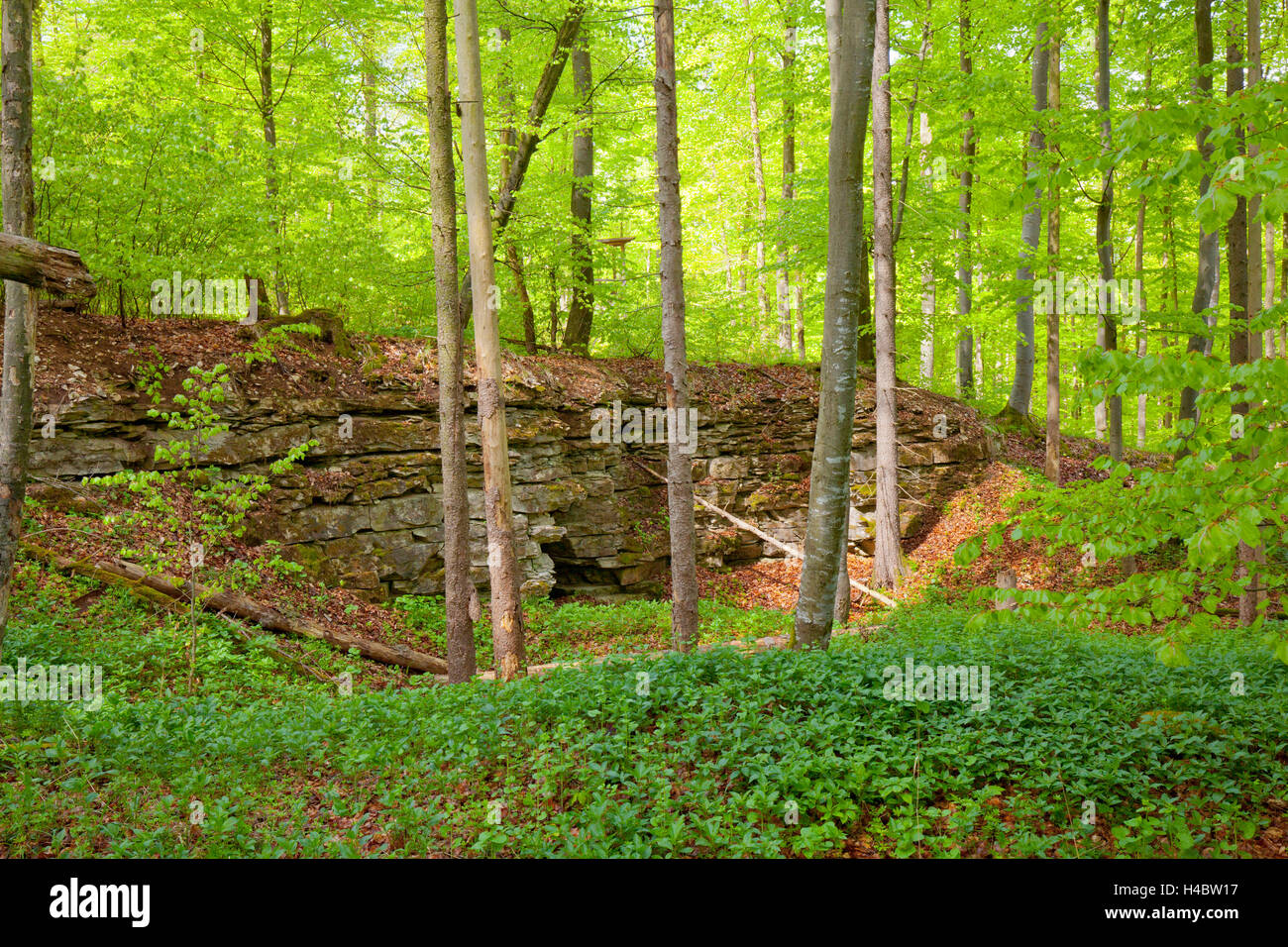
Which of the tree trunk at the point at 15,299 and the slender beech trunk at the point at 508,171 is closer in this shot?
the tree trunk at the point at 15,299

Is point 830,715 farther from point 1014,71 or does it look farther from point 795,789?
point 1014,71

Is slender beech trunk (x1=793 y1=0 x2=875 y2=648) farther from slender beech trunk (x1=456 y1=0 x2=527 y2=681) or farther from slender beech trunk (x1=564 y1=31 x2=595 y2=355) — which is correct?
slender beech trunk (x1=564 y1=31 x2=595 y2=355)

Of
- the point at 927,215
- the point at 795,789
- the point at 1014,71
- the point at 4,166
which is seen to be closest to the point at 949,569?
the point at 927,215

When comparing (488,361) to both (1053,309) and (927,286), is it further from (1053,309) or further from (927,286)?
(927,286)

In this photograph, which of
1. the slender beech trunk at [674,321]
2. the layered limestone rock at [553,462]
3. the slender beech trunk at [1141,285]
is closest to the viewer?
the slender beech trunk at [674,321]

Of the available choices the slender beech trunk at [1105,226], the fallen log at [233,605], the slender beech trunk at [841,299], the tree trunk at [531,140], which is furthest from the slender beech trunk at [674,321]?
the slender beech trunk at [1105,226]

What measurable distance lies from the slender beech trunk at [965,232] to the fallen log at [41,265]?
10.9m

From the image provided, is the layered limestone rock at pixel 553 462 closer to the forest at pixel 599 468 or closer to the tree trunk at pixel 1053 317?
the forest at pixel 599 468

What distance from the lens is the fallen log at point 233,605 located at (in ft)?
28.2

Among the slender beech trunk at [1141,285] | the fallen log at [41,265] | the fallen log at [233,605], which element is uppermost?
the slender beech trunk at [1141,285]

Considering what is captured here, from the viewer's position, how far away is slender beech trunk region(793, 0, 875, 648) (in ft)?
21.1

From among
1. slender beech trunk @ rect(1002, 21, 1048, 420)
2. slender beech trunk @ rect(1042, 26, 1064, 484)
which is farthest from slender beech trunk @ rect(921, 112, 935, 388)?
slender beech trunk @ rect(1042, 26, 1064, 484)

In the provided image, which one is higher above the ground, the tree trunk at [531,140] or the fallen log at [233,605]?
the tree trunk at [531,140]
